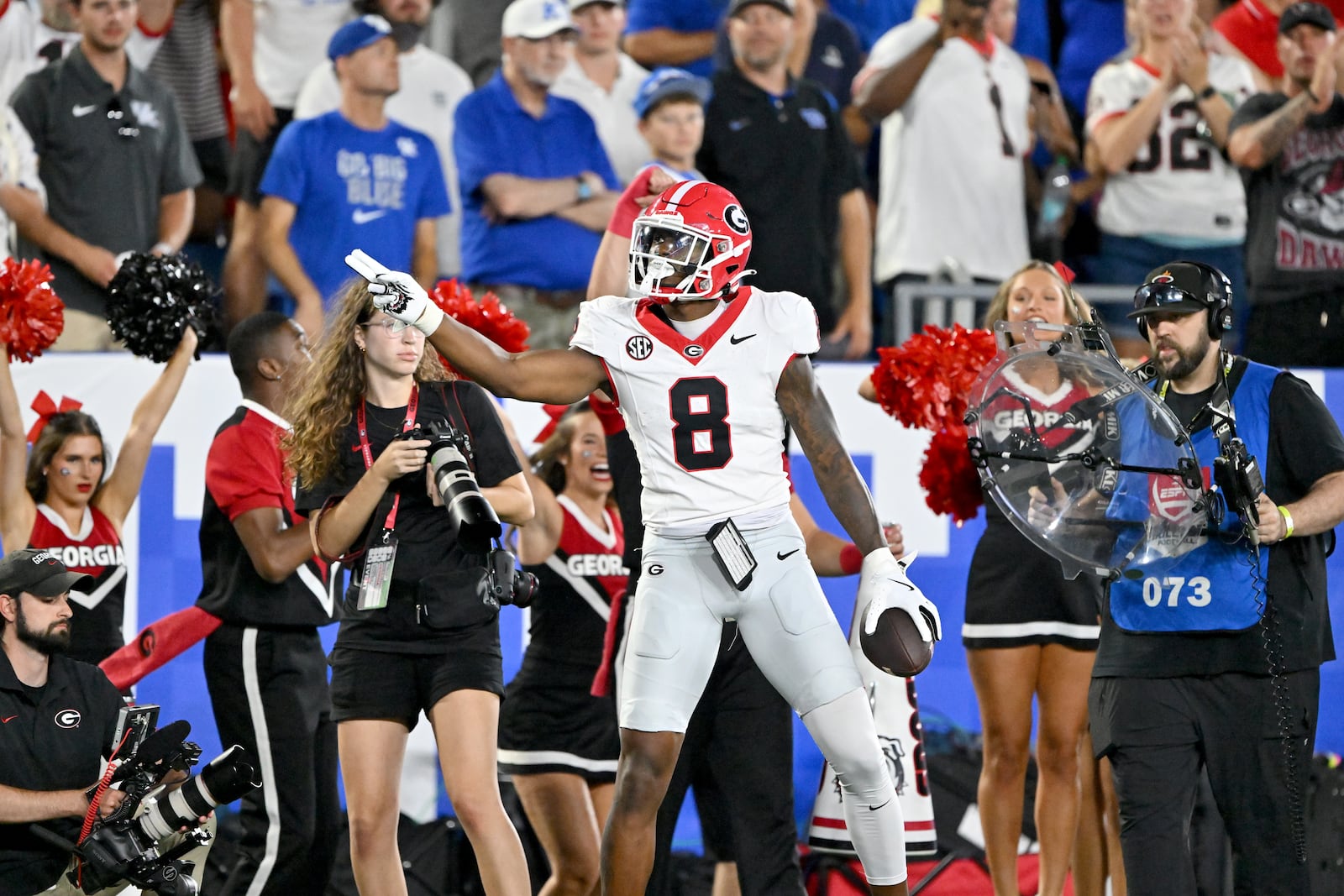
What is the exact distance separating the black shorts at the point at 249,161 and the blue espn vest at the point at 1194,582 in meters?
4.86

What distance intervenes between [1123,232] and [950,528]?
232 cm

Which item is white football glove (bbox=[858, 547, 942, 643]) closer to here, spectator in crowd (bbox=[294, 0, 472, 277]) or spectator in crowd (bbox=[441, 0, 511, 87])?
spectator in crowd (bbox=[294, 0, 472, 277])

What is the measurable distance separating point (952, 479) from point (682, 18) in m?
3.83

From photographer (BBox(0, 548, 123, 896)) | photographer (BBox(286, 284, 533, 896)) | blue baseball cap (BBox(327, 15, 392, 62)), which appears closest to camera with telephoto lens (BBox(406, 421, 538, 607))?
photographer (BBox(286, 284, 533, 896))

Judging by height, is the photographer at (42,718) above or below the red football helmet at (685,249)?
below

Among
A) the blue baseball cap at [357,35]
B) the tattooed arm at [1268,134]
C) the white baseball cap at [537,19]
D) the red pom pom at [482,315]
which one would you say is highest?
the white baseball cap at [537,19]

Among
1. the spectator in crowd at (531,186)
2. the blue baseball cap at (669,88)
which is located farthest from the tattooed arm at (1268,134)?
the spectator in crowd at (531,186)

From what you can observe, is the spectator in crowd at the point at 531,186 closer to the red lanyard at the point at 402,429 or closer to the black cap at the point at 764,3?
the black cap at the point at 764,3

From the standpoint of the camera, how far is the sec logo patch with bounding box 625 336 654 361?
17.1 ft

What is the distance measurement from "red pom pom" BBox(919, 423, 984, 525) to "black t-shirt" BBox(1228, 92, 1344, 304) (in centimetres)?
266

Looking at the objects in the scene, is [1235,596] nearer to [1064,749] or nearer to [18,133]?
[1064,749]

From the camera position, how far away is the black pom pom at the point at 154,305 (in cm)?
693

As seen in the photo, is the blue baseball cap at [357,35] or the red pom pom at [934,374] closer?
the red pom pom at [934,374]

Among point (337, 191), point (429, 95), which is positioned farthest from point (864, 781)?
point (429, 95)
